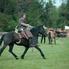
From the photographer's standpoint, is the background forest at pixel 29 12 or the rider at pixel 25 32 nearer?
the rider at pixel 25 32

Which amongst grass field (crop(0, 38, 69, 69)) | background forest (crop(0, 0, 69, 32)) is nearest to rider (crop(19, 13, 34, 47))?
grass field (crop(0, 38, 69, 69))

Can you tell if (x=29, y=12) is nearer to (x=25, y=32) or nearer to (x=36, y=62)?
(x=25, y=32)

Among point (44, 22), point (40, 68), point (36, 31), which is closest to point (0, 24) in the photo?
point (36, 31)

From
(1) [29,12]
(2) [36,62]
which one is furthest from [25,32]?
(1) [29,12]

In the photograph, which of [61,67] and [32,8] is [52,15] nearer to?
[32,8]

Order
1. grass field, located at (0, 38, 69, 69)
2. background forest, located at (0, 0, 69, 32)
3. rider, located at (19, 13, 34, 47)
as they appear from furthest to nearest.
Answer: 1. background forest, located at (0, 0, 69, 32)
2. rider, located at (19, 13, 34, 47)
3. grass field, located at (0, 38, 69, 69)

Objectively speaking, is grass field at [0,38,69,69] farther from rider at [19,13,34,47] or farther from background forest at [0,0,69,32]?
background forest at [0,0,69,32]

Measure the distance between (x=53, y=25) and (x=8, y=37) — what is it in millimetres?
62403

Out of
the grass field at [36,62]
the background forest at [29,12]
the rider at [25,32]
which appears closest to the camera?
the grass field at [36,62]

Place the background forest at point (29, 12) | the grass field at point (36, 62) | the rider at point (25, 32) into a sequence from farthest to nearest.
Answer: the background forest at point (29, 12) < the rider at point (25, 32) < the grass field at point (36, 62)

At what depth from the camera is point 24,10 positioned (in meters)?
59.7

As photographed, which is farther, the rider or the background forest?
the background forest

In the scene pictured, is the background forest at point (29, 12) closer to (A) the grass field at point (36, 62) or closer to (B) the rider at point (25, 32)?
(A) the grass field at point (36, 62)

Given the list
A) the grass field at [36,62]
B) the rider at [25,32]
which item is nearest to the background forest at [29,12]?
the grass field at [36,62]
